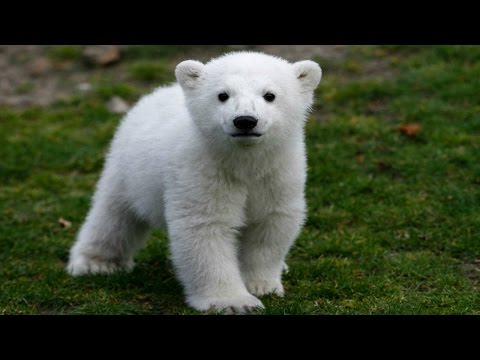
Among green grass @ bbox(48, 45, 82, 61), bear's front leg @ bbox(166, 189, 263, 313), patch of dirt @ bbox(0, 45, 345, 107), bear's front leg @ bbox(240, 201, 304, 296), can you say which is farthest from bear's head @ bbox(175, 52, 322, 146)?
green grass @ bbox(48, 45, 82, 61)

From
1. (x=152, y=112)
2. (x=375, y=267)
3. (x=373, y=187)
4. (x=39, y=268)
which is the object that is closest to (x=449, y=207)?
(x=373, y=187)

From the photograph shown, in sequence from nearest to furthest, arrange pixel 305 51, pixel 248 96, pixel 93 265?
pixel 248 96 → pixel 93 265 → pixel 305 51

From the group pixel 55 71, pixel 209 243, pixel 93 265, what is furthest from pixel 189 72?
pixel 55 71

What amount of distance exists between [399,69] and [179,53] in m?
3.44

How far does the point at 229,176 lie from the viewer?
638 cm

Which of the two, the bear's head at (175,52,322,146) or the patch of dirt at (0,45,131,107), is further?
the patch of dirt at (0,45,131,107)

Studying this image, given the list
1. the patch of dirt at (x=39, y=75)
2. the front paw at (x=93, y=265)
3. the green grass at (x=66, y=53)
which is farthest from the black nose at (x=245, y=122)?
the green grass at (x=66, y=53)

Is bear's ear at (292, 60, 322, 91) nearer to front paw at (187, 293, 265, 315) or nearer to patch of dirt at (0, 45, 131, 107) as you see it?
front paw at (187, 293, 265, 315)

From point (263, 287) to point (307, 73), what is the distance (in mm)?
1679

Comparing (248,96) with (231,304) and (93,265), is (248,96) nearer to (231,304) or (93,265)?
(231,304)

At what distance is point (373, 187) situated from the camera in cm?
905

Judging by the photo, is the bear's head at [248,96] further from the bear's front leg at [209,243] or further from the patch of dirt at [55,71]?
the patch of dirt at [55,71]

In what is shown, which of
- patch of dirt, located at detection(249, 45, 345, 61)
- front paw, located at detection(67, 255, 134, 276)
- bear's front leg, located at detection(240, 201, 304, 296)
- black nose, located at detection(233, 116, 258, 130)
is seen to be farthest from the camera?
patch of dirt, located at detection(249, 45, 345, 61)

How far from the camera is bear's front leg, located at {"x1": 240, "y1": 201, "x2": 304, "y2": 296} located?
6.62 m
